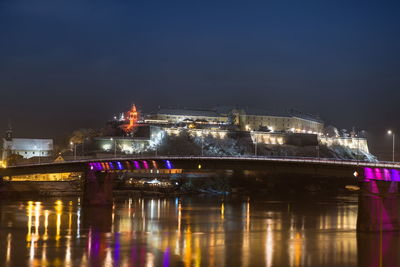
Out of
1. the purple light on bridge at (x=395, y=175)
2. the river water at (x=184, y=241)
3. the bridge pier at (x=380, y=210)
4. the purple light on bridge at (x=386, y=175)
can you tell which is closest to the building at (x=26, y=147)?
the river water at (x=184, y=241)

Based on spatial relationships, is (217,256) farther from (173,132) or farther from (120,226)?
(173,132)

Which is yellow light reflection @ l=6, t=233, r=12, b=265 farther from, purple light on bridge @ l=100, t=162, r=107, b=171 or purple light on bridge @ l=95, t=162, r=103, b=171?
purple light on bridge @ l=95, t=162, r=103, b=171

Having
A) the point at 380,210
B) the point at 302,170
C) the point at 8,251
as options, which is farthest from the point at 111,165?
the point at 8,251

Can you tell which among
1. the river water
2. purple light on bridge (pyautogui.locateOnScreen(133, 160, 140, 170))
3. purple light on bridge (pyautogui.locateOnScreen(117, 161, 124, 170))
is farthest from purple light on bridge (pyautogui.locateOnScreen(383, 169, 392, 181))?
purple light on bridge (pyautogui.locateOnScreen(117, 161, 124, 170))


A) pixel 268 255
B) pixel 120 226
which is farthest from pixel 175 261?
pixel 120 226

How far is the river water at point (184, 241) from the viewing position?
3769 cm

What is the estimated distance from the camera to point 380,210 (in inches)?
2117

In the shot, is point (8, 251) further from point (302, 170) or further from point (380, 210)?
point (302, 170)

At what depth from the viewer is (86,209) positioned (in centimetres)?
7719

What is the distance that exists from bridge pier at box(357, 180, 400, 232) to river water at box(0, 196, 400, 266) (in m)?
1.87

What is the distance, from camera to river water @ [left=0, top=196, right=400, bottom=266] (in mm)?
37688

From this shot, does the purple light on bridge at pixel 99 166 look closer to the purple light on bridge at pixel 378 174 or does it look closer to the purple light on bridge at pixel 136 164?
the purple light on bridge at pixel 136 164

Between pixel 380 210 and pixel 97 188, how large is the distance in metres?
45.3

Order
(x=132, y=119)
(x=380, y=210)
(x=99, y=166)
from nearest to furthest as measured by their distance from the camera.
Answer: (x=380, y=210) < (x=99, y=166) < (x=132, y=119)
